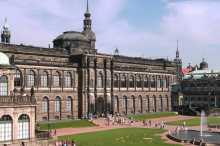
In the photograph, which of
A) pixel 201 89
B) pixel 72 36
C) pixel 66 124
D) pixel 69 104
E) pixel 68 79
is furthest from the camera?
pixel 201 89

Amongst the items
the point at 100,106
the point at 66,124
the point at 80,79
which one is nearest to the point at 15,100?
the point at 66,124

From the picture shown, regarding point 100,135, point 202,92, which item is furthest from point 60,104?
point 202,92

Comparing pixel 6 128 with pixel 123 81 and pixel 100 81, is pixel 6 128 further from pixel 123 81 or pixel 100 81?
pixel 123 81

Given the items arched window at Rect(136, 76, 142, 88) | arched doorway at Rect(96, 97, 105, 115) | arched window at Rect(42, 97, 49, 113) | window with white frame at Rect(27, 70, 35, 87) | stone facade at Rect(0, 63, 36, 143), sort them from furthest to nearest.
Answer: arched window at Rect(136, 76, 142, 88) < arched doorway at Rect(96, 97, 105, 115) < arched window at Rect(42, 97, 49, 113) < window with white frame at Rect(27, 70, 35, 87) < stone facade at Rect(0, 63, 36, 143)

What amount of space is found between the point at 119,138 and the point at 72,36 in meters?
49.7

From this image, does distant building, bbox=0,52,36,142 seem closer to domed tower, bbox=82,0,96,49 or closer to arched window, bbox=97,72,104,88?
arched window, bbox=97,72,104,88

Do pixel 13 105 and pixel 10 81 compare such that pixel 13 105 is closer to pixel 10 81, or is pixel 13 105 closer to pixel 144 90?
pixel 10 81

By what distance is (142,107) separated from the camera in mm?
119812

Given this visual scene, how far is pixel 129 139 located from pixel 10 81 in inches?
736

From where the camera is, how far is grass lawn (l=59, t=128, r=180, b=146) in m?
58.0

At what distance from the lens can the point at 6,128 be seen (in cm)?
5284

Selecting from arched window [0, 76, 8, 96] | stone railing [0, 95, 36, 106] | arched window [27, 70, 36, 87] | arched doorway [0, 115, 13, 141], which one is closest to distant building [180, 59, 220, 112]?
arched window [27, 70, 36, 87]

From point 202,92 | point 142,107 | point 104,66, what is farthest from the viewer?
point 202,92

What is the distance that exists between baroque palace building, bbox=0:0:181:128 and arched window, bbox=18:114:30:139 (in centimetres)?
2068
